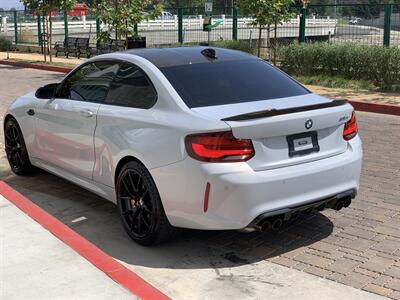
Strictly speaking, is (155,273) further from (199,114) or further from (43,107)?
(43,107)

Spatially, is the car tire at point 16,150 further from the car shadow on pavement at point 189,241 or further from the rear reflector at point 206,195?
the rear reflector at point 206,195

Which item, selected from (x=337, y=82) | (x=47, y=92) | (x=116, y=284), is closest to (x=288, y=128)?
(x=116, y=284)

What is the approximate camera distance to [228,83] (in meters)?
5.05

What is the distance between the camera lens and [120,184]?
5016mm

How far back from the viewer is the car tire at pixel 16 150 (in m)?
6.97

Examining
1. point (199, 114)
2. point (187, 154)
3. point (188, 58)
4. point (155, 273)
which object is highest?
point (188, 58)

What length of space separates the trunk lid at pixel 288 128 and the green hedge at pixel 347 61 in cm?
1039

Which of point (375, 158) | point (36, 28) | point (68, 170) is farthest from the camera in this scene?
point (36, 28)

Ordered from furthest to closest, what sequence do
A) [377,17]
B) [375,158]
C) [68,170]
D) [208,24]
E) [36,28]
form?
[36,28], [208,24], [377,17], [375,158], [68,170]

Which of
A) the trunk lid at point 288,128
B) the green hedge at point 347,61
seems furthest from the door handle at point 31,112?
the green hedge at point 347,61

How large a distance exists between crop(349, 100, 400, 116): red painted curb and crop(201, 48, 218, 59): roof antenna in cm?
748

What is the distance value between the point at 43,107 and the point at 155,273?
107 inches

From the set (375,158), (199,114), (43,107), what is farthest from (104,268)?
(375,158)

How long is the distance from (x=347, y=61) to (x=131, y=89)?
38.7ft
